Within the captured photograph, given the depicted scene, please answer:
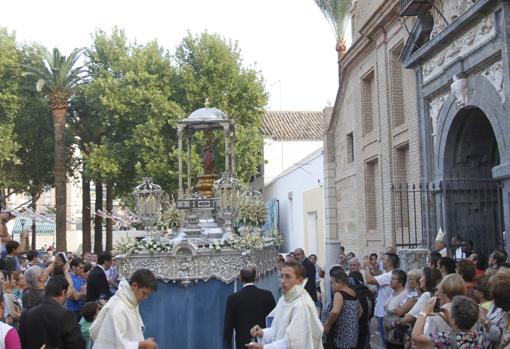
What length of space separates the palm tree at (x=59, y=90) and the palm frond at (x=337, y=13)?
12150mm

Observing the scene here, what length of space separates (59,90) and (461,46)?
21.4m

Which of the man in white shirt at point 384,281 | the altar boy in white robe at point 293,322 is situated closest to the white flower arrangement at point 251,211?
the man in white shirt at point 384,281

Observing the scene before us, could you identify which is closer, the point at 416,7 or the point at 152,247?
the point at 152,247

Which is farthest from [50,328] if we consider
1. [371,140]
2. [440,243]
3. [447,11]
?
[371,140]

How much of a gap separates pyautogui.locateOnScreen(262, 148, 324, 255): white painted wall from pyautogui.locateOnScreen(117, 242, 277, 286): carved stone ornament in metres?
16.1

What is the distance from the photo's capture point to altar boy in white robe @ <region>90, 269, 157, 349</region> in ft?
17.3

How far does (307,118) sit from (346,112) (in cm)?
1840

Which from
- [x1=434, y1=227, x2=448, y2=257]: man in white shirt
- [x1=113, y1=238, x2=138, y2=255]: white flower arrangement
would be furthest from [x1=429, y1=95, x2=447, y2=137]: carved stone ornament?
[x1=113, y1=238, x2=138, y2=255]: white flower arrangement

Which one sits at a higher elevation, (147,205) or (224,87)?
(224,87)

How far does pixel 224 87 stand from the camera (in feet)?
101

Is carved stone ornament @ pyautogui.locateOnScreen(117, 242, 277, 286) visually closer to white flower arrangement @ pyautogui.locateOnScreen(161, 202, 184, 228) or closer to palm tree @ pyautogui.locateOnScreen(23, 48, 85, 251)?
white flower arrangement @ pyautogui.locateOnScreen(161, 202, 184, 228)

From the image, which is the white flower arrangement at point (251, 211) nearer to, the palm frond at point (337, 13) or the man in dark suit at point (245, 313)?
the man in dark suit at point (245, 313)

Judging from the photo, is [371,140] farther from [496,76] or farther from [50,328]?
[50,328]

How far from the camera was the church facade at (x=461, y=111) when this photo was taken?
11555 millimetres
